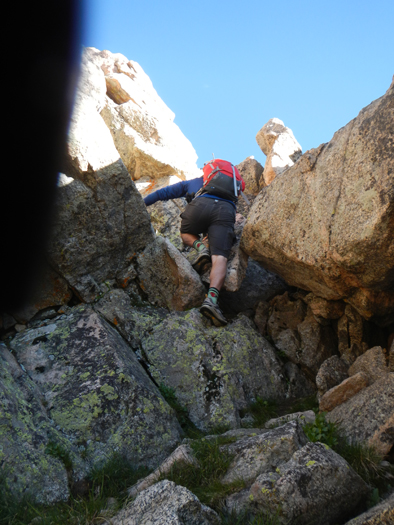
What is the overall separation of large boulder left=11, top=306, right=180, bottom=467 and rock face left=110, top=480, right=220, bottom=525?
Result: 1.69m

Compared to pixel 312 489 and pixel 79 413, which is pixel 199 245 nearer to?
pixel 79 413

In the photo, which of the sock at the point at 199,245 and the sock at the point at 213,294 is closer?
the sock at the point at 213,294

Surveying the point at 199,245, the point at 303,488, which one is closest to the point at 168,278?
the point at 199,245

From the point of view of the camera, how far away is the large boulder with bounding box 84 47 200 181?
15656 millimetres

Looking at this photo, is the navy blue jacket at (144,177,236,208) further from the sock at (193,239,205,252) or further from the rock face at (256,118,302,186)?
the rock face at (256,118,302,186)

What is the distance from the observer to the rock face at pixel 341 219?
6.26m

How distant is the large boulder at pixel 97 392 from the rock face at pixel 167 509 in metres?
1.69

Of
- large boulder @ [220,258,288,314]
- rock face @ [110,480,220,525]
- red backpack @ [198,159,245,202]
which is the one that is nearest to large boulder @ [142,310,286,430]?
large boulder @ [220,258,288,314]

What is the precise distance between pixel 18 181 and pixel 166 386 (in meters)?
4.63

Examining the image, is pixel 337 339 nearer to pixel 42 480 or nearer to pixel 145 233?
pixel 145 233

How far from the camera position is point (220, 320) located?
827 centimetres

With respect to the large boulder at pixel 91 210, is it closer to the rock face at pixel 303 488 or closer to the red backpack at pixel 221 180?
the red backpack at pixel 221 180

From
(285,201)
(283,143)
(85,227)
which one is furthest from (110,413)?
(283,143)

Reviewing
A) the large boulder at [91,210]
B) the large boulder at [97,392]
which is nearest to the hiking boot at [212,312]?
the large boulder at [97,392]
